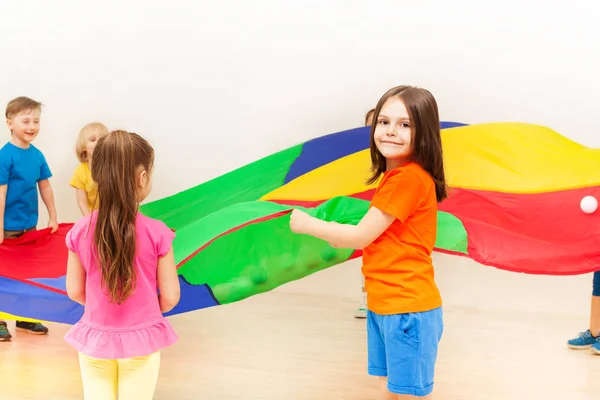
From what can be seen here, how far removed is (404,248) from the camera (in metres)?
1.73

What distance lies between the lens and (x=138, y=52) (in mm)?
4227

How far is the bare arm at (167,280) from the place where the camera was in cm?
174

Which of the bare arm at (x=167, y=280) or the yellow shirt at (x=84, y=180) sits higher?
the bare arm at (x=167, y=280)

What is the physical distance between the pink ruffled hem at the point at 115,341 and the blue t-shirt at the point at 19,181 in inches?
63.0

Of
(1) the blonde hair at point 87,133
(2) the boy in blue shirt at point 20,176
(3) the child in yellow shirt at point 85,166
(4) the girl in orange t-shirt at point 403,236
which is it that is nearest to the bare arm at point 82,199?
(3) the child in yellow shirt at point 85,166

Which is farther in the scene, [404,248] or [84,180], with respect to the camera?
[84,180]

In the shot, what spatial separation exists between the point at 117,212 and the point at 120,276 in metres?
0.14

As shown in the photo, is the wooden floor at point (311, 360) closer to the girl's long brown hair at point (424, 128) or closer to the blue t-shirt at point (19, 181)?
the blue t-shirt at point (19, 181)

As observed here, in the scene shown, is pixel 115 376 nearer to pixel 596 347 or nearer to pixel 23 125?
pixel 23 125

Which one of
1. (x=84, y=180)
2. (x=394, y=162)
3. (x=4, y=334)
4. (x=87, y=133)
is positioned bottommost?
(x=4, y=334)

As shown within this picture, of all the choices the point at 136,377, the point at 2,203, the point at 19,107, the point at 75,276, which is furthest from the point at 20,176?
the point at 136,377

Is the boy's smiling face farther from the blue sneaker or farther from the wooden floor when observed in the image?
the blue sneaker

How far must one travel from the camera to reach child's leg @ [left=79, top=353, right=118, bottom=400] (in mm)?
1707

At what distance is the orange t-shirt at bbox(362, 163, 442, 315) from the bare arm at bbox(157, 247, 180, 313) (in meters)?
0.44
